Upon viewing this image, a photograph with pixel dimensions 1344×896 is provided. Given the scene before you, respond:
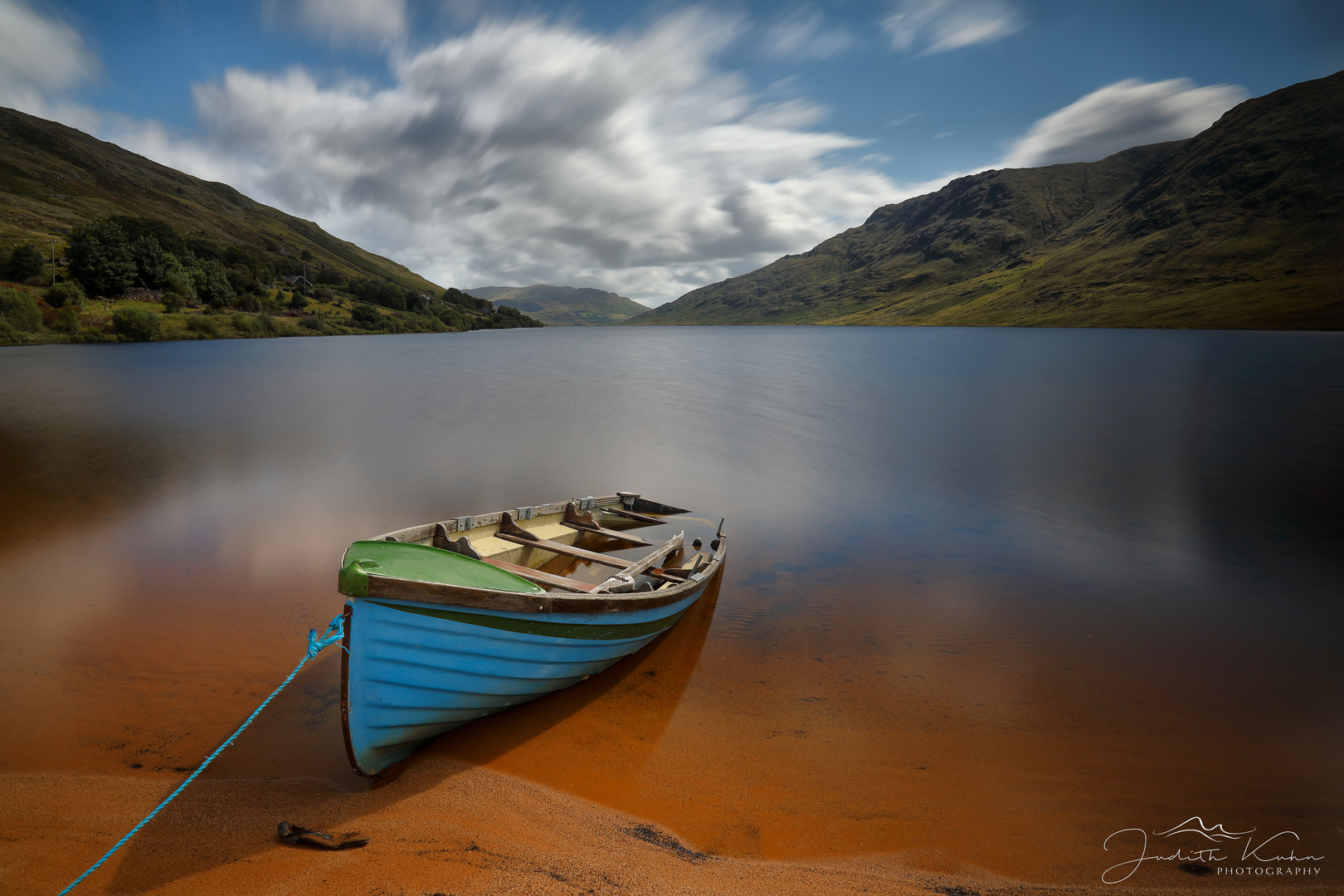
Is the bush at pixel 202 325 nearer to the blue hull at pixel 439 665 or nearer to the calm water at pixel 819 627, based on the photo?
the calm water at pixel 819 627

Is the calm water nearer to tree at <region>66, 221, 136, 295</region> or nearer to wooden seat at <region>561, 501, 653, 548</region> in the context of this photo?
wooden seat at <region>561, 501, 653, 548</region>

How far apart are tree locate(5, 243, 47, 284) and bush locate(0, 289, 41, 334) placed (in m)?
10.3

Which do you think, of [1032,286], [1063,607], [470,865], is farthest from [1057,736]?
[1032,286]

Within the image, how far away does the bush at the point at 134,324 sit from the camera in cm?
6306

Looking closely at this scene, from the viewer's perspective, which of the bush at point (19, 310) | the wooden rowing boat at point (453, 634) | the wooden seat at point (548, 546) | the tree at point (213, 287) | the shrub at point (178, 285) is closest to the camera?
the wooden rowing boat at point (453, 634)

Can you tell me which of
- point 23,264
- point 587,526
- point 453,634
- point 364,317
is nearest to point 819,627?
point 587,526

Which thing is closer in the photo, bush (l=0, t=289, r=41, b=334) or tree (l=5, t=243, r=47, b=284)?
bush (l=0, t=289, r=41, b=334)

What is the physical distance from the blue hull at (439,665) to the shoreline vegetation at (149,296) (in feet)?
264

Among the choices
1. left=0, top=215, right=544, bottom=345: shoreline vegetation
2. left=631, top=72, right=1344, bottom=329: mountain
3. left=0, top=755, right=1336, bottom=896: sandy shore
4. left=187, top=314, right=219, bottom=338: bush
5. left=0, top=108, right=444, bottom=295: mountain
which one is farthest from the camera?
left=631, top=72, right=1344, bottom=329: mountain

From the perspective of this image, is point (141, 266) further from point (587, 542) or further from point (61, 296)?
point (587, 542)

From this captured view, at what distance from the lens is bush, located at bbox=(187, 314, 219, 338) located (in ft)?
236

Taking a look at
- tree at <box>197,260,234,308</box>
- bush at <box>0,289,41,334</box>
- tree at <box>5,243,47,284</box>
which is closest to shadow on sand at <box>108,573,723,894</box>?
bush at <box>0,289,41,334</box>

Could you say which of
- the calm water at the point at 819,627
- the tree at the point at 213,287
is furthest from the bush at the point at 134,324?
the calm water at the point at 819,627

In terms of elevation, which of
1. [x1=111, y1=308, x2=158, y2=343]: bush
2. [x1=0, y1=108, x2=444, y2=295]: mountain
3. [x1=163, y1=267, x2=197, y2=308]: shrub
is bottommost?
[x1=111, y1=308, x2=158, y2=343]: bush
